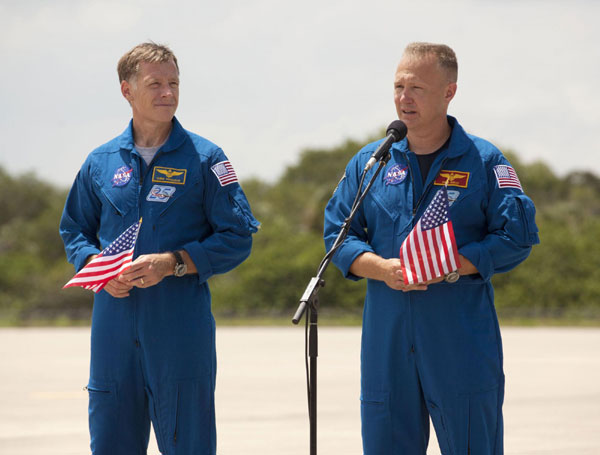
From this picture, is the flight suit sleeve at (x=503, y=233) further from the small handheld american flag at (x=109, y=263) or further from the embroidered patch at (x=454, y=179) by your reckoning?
the small handheld american flag at (x=109, y=263)

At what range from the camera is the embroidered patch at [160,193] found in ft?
13.7

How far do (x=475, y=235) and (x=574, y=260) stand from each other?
913 inches

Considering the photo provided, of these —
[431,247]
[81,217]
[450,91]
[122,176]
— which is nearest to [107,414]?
[81,217]

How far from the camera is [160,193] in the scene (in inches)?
164

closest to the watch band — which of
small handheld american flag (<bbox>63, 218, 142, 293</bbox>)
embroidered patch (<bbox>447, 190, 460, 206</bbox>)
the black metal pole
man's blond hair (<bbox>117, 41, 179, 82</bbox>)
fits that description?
small handheld american flag (<bbox>63, 218, 142, 293</bbox>)

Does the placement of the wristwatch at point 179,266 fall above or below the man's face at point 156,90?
below

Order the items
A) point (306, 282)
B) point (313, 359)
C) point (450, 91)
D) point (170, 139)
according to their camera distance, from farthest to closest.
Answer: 1. point (306, 282)
2. point (170, 139)
3. point (450, 91)
4. point (313, 359)

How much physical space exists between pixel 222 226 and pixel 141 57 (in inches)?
34.2

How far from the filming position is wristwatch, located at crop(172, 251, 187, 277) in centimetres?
407

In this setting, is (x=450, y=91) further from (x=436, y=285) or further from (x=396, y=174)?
(x=436, y=285)

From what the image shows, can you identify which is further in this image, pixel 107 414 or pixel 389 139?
pixel 107 414

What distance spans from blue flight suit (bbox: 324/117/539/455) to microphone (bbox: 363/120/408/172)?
0.63 ft

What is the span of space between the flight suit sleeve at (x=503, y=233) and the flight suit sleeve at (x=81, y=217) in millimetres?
1761

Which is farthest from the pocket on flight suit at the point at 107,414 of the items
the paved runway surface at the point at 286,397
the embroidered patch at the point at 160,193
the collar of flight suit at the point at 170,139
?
the paved runway surface at the point at 286,397
